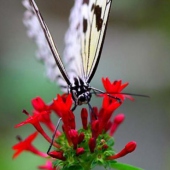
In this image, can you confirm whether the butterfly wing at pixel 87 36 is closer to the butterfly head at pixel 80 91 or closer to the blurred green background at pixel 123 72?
the butterfly head at pixel 80 91

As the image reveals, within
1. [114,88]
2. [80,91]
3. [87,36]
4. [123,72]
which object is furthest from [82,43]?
[123,72]

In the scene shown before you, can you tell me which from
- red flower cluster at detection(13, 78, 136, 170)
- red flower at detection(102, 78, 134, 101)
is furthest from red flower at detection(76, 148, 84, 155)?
red flower at detection(102, 78, 134, 101)

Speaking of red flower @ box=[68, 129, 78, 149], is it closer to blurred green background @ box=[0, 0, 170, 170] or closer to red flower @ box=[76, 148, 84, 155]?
red flower @ box=[76, 148, 84, 155]

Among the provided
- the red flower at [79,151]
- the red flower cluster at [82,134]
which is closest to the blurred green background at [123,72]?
the red flower cluster at [82,134]

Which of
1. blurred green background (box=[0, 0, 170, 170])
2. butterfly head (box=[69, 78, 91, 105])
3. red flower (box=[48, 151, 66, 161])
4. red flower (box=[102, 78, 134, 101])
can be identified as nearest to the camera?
red flower (box=[48, 151, 66, 161])

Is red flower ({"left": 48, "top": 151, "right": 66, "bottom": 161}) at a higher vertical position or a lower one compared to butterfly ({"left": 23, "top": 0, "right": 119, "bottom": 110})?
lower

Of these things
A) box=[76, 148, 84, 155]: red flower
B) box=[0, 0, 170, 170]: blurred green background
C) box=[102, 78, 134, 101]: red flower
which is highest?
box=[0, 0, 170, 170]: blurred green background

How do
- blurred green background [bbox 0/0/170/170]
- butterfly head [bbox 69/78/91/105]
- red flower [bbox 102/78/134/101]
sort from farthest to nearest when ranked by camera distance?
1. blurred green background [bbox 0/0/170/170]
2. butterfly head [bbox 69/78/91/105]
3. red flower [bbox 102/78/134/101]
